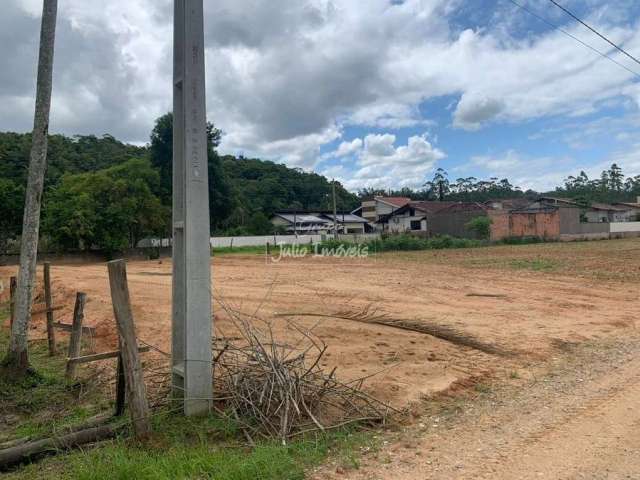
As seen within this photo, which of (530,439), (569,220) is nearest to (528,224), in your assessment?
(569,220)

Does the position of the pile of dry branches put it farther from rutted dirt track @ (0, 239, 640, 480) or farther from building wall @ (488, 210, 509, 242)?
building wall @ (488, 210, 509, 242)

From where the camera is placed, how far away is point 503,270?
20.1 meters

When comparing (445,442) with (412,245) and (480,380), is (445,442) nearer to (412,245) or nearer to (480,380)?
(480,380)

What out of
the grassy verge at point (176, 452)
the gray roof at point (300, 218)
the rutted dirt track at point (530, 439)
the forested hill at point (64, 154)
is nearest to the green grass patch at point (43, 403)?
the grassy verge at point (176, 452)

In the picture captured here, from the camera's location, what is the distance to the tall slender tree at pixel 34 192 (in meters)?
6.28

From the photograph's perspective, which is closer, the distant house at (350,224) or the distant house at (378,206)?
the distant house at (350,224)

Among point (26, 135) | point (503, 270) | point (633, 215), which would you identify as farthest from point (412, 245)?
point (633, 215)

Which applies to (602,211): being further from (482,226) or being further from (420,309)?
(420,309)

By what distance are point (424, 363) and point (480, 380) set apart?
847 mm

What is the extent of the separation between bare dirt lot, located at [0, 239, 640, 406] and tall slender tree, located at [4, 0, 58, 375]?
2.36 m

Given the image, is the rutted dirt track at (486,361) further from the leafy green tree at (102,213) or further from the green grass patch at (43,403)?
the leafy green tree at (102,213)

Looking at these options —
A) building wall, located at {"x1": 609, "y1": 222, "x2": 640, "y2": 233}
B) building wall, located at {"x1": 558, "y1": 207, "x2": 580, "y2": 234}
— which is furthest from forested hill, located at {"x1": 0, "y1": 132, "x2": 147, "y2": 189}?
building wall, located at {"x1": 609, "y1": 222, "x2": 640, "y2": 233}

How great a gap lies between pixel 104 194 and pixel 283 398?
33134 millimetres

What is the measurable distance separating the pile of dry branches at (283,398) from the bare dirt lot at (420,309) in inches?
23.8
